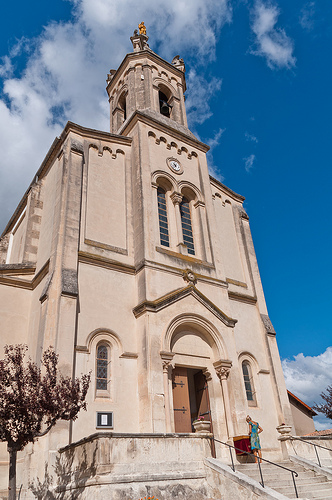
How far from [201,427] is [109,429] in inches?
132

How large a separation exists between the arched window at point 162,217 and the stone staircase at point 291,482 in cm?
975

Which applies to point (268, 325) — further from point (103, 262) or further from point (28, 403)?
point (28, 403)

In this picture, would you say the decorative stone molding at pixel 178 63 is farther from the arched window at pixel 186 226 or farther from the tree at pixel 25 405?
the tree at pixel 25 405

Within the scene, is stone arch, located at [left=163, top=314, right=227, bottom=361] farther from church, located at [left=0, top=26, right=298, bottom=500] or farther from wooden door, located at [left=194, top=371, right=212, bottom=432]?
wooden door, located at [left=194, top=371, right=212, bottom=432]

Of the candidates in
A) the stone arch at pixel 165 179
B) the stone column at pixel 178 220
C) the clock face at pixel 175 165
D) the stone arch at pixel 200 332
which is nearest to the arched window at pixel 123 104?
the clock face at pixel 175 165

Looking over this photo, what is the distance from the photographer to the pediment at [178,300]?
1555cm

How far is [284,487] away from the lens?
37.6ft

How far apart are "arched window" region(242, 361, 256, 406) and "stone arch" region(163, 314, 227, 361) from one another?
7.64 feet

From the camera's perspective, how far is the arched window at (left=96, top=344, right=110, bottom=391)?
1413cm

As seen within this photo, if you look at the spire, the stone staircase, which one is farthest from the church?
the spire

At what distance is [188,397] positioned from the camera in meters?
15.6

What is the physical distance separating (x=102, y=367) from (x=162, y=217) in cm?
776

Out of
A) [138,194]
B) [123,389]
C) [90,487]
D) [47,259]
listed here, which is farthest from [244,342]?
[90,487]

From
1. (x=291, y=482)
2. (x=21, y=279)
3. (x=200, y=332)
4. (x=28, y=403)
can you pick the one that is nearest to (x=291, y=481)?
(x=291, y=482)
